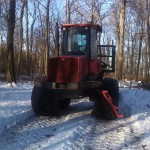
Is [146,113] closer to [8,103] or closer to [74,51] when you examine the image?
[74,51]

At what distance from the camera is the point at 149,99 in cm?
1633

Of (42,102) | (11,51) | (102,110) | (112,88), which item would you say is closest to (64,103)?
(42,102)

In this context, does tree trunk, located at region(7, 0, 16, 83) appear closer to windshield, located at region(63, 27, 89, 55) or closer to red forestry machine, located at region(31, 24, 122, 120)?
red forestry machine, located at region(31, 24, 122, 120)

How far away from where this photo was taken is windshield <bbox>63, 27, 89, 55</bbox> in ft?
42.5

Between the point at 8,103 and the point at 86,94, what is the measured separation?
3267 mm

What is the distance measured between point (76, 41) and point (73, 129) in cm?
406

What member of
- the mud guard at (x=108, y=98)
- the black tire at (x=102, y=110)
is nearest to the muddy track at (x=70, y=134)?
the black tire at (x=102, y=110)

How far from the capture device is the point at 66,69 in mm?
12078

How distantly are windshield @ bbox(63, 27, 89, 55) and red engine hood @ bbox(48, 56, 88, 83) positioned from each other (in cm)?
72

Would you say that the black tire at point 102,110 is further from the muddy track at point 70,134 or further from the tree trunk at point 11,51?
the tree trunk at point 11,51

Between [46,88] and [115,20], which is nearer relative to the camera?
[46,88]

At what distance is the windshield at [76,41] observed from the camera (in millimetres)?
12961

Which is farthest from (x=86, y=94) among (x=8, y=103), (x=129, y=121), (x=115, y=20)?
(x=115, y=20)

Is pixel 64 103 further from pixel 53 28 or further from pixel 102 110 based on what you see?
pixel 53 28
